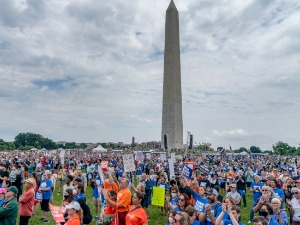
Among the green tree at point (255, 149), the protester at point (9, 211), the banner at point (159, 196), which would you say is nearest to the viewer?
the protester at point (9, 211)

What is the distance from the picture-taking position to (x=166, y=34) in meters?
48.8

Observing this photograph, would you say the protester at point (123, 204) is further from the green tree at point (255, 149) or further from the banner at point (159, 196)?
the green tree at point (255, 149)

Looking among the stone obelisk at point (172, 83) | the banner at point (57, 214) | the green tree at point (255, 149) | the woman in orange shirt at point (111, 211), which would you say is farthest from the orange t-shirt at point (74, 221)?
the green tree at point (255, 149)

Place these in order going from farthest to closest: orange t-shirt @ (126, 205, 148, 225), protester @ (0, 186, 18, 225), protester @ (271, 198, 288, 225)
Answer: protester @ (271, 198, 288, 225)
protester @ (0, 186, 18, 225)
orange t-shirt @ (126, 205, 148, 225)

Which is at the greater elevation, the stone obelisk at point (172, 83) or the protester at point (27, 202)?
the stone obelisk at point (172, 83)

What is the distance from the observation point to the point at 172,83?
1924 inches

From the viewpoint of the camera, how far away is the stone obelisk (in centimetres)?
4828

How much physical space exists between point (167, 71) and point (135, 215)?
44395 millimetres

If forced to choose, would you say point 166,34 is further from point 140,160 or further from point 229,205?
point 229,205

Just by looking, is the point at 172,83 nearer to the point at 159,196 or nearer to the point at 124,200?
the point at 159,196

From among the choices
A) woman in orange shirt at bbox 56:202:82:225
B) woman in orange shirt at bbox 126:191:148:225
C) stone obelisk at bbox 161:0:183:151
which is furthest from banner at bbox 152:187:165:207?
stone obelisk at bbox 161:0:183:151

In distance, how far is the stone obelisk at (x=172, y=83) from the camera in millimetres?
48281

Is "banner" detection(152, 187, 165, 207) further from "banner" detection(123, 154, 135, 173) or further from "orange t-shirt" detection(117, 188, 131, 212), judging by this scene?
"orange t-shirt" detection(117, 188, 131, 212)

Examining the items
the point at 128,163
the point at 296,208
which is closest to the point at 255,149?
the point at 128,163
